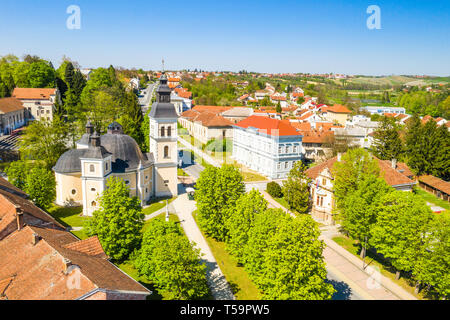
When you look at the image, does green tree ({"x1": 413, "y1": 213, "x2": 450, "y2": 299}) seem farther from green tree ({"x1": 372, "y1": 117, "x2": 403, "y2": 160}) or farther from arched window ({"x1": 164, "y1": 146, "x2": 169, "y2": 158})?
green tree ({"x1": 372, "y1": 117, "x2": 403, "y2": 160})

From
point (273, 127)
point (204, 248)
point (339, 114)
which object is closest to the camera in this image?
point (204, 248)

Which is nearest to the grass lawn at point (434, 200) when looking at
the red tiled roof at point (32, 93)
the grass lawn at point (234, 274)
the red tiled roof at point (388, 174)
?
the red tiled roof at point (388, 174)

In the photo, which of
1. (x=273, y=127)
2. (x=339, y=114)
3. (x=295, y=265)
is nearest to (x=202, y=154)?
(x=273, y=127)

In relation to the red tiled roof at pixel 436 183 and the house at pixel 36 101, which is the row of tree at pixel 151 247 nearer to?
the red tiled roof at pixel 436 183

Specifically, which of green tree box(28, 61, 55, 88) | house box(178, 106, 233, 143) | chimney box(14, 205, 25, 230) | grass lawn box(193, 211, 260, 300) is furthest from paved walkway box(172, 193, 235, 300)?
green tree box(28, 61, 55, 88)

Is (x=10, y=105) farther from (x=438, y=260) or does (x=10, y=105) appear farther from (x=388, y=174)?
(x=438, y=260)
